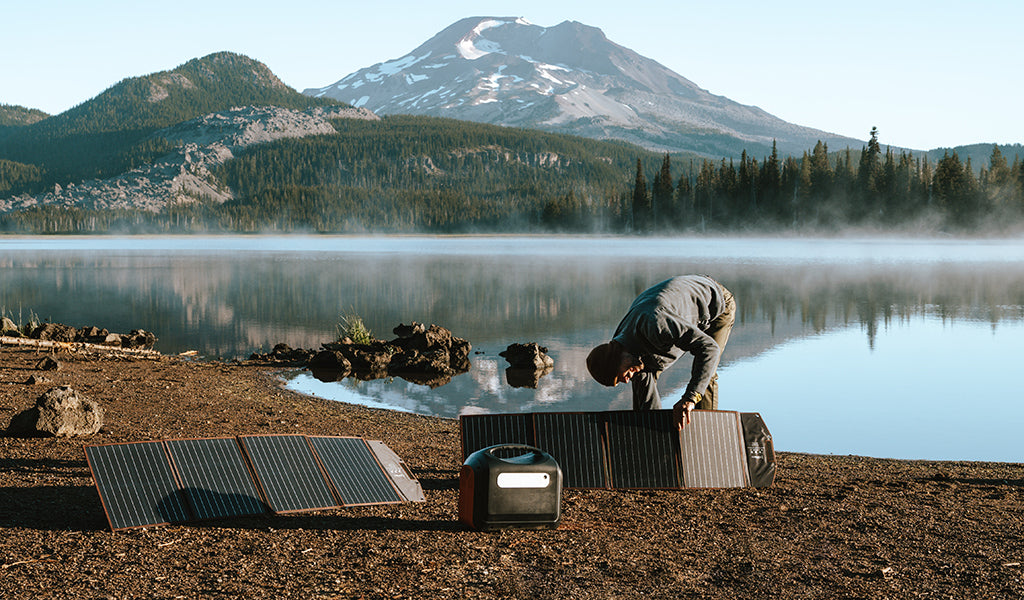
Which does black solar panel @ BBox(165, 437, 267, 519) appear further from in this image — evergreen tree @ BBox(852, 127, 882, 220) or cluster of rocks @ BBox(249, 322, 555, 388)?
evergreen tree @ BBox(852, 127, 882, 220)

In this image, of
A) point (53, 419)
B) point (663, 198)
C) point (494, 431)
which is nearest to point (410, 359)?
point (53, 419)

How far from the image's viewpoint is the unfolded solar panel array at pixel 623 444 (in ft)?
24.5

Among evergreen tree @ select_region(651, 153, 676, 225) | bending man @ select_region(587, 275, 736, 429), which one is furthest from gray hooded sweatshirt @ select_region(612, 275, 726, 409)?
evergreen tree @ select_region(651, 153, 676, 225)

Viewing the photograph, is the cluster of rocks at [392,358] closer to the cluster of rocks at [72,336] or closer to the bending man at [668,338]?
the cluster of rocks at [72,336]

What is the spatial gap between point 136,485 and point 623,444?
3.87 meters

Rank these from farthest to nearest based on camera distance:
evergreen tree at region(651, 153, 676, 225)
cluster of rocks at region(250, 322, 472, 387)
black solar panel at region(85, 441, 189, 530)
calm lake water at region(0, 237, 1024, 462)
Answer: evergreen tree at region(651, 153, 676, 225) < cluster of rocks at region(250, 322, 472, 387) < calm lake water at region(0, 237, 1024, 462) < black solar panel at region(85, 441, 189, 530)

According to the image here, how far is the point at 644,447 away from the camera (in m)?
7.55


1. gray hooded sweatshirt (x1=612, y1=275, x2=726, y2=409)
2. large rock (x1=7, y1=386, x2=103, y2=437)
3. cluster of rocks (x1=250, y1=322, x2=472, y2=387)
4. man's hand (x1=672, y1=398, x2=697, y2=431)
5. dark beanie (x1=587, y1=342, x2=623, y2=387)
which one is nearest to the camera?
gray hooded sweatshirt (x1=612, y1=275, x2=726, y2=409)

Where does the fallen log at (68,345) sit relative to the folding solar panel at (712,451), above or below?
below

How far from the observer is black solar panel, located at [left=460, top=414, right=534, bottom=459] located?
742cm

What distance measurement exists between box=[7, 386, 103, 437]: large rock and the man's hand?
242 inches

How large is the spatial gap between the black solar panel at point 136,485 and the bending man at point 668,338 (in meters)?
3.21

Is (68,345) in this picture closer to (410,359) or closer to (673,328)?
(410,359)

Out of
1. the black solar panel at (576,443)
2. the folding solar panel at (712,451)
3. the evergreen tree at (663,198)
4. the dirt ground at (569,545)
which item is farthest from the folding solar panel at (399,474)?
the evergreen tree at (663,198)
